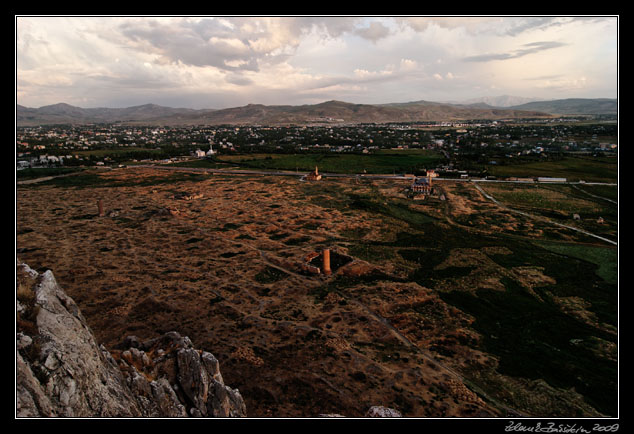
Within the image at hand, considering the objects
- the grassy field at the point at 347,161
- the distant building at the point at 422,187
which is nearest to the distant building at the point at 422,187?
the distant building at the point at 422,187

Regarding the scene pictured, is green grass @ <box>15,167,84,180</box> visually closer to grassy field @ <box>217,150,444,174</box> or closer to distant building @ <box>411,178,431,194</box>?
Answer: grassy field @ <box>217,150,444,174</box>

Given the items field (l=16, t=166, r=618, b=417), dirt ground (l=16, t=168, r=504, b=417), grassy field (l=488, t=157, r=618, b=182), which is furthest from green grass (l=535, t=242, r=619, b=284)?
grassy field (l=488, t=157, r=618, b=182)

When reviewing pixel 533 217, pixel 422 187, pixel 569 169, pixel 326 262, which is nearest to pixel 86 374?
pixel 326 262

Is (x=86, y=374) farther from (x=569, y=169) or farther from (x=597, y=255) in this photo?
(x=569, y=169)

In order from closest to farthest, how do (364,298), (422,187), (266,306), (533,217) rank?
(266,306) < (364,298) < (533,217) < (422,187)

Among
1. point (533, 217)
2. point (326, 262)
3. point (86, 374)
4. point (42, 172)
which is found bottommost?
point (326, 262)

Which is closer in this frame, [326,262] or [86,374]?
[86,374]

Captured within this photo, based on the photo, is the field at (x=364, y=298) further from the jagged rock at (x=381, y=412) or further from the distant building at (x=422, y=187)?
the distant building at (x=422, y=187)
